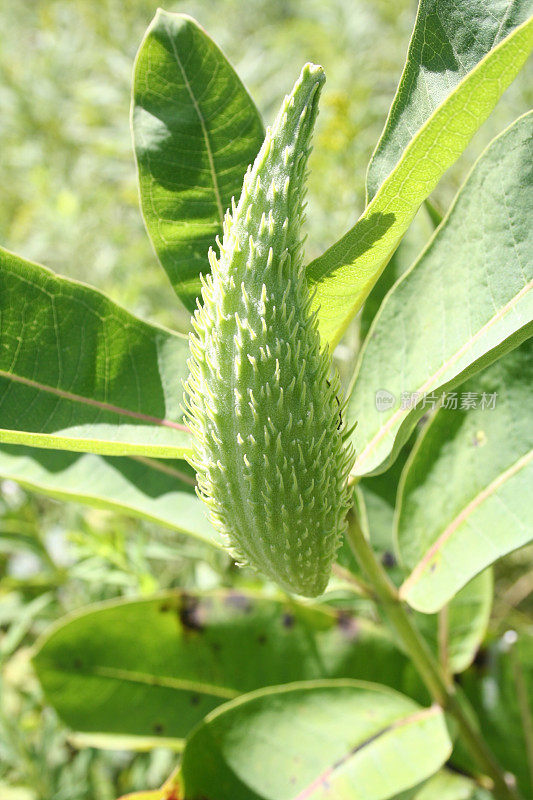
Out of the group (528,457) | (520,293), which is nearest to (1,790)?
(528,457)

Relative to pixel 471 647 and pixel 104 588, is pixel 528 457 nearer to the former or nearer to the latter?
pixel 471 647

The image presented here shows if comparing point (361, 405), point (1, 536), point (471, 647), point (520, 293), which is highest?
point (520, 293)

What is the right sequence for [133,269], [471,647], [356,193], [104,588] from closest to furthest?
[471,647] < [104,588] < [356,193] < [133,269]

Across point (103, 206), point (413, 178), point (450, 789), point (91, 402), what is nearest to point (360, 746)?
point (450, 789)

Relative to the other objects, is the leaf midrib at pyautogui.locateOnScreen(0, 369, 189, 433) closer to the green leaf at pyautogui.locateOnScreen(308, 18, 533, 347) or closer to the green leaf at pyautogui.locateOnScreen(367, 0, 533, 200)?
the green leaf at pyautogui.locateOnScreen(308, 18, 533, 347)

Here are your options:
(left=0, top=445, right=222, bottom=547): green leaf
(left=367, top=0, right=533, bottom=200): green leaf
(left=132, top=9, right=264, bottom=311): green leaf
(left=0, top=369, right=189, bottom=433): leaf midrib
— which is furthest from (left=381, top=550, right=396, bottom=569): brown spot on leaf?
(left=367, top=0, right=533, bottom=200): green leaf

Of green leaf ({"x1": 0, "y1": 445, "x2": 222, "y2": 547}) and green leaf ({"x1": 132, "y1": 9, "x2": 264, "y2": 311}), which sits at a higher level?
green leaf ({"x1": 132, "y1": 9, "x2": 264, "y2": 311})

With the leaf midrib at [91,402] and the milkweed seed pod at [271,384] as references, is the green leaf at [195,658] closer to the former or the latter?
the leaf midrib at [91,402]
